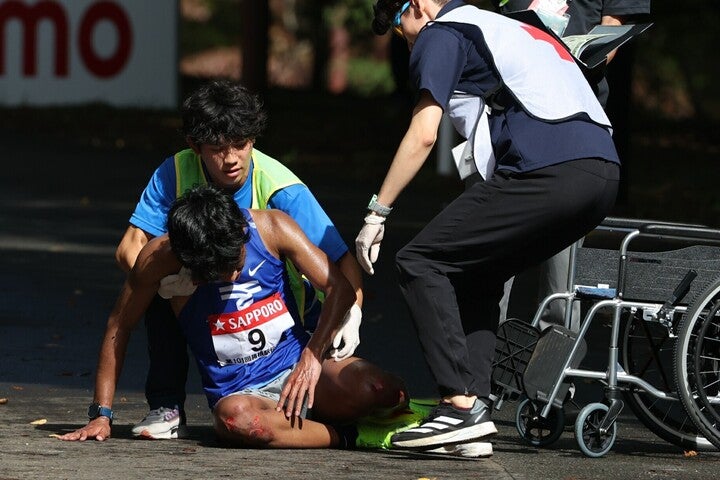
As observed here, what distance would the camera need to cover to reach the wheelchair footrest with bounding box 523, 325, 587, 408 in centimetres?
561

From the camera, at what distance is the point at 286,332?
5719 mm

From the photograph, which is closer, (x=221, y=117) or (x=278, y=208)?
(x=221, y=117)

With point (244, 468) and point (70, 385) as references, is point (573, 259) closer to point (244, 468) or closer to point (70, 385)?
point (244, 468)

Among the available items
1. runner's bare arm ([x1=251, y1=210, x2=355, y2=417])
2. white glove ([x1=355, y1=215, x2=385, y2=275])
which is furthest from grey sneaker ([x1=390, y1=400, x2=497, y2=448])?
white glove ([x1=355, y1=215, x2=385, y2=275])

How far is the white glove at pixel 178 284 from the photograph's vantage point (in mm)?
5570

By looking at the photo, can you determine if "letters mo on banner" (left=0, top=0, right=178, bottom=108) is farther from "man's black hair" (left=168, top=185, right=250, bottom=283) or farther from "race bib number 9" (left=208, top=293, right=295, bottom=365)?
"man's black hair" (left=168, top=185, right=250, bottom=283)

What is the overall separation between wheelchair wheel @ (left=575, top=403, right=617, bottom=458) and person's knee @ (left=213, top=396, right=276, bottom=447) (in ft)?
3.45

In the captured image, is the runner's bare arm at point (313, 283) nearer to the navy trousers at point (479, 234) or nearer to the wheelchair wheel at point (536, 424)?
the navy trousers at point (479, 234)

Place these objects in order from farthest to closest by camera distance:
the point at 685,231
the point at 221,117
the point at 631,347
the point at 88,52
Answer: the point at 88,52
the point at 631,347
the point at 685,231
the point at 221,117

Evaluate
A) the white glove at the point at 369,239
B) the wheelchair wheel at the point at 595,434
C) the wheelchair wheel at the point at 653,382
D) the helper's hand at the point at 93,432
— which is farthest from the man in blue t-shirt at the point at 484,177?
the helper's hand at the point at 93,432

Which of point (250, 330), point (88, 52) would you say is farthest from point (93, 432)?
point (88, 52)

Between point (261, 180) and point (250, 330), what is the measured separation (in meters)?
0.55

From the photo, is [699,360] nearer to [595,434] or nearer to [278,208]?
[595,434]

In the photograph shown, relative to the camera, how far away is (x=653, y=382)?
6.05m
